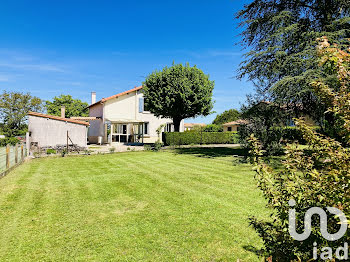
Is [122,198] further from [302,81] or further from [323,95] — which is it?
[302,81]

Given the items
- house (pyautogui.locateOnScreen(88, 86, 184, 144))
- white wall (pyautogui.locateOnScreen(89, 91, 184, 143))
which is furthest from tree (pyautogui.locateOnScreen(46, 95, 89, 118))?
house (pyautogui.locateOnScreen(88, 86, 184, 144))

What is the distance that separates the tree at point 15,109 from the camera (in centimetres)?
3347

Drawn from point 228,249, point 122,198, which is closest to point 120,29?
point 122,198

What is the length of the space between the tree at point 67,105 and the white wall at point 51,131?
44595 mm

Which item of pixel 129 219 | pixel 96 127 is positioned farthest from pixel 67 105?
pixel 129 219

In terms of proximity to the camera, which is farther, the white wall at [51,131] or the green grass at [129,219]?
the white wall at [51,131]

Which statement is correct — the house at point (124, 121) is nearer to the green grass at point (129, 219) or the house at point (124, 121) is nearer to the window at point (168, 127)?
the window at point (168, 127)

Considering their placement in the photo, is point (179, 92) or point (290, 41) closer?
point (290, 41)

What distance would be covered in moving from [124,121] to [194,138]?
951cm

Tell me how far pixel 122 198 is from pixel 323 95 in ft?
19.2

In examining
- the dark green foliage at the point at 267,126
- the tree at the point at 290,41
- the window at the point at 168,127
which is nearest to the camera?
the tree at the point at 290,41

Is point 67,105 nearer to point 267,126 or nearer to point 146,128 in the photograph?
point 146,128

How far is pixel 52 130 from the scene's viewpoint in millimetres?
20125

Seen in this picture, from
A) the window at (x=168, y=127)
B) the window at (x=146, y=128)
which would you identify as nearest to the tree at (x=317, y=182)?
the window at (x=146, y=128)
